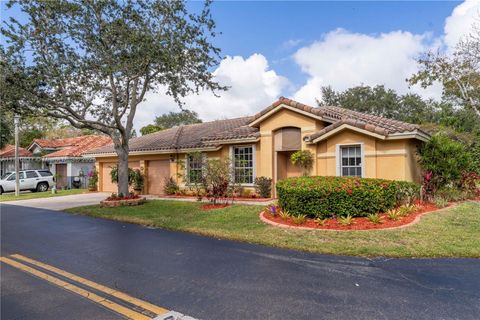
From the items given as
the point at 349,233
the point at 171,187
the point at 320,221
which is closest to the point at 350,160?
the point at 320,221

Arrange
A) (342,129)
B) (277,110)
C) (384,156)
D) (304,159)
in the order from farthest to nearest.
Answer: (277,110), (304,159), (342,129), (384,156)

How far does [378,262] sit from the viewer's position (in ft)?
19.0

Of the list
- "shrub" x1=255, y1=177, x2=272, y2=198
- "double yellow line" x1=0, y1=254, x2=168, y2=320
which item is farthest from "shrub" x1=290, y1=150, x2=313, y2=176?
"double yellow line" x1=0, y1=254, x2=168, y2=320

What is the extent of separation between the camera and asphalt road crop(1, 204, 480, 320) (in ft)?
12.8

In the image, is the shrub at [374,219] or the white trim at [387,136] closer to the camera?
the shrub at [374,219]

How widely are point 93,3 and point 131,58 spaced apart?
2.75 metres

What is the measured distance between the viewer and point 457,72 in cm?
2147

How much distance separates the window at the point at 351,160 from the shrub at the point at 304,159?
1364 mm

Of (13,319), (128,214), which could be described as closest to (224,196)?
(128,214)

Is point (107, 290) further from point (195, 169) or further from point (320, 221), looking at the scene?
point (195, 169)

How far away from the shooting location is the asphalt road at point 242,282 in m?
3.89

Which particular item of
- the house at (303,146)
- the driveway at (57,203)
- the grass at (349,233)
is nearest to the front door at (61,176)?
the driveway at (57,203)

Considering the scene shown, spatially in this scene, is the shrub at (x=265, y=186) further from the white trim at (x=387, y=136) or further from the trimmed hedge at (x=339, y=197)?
the trimmed hedge at (x=339, y=197)

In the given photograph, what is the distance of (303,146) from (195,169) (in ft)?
19.9
